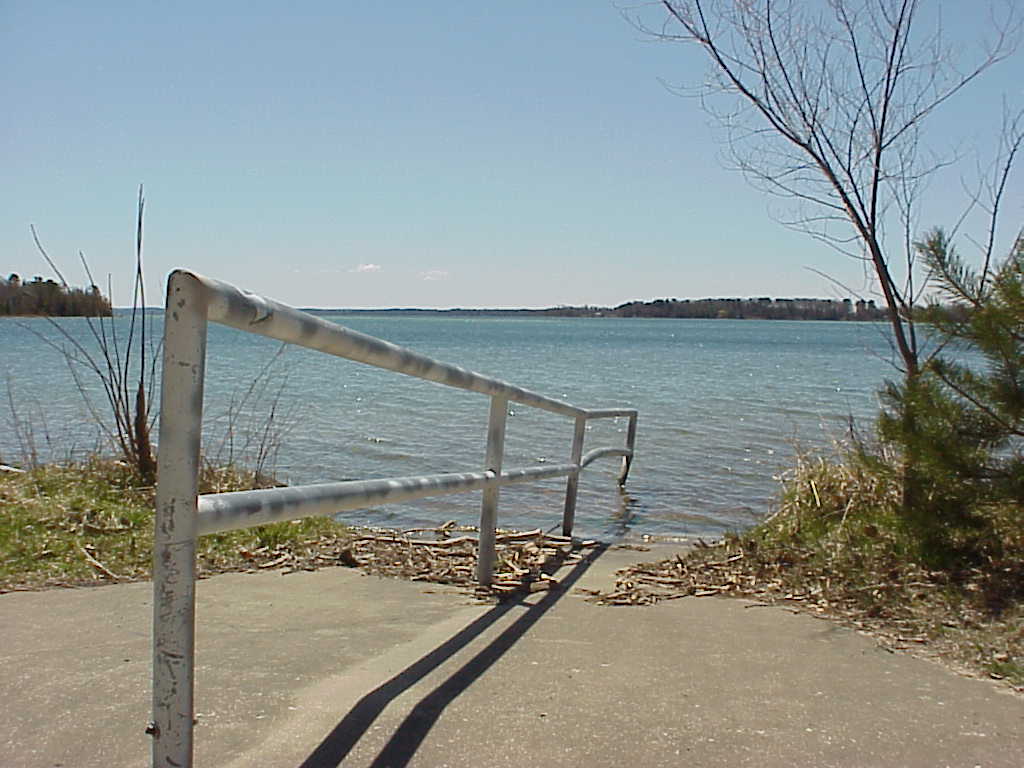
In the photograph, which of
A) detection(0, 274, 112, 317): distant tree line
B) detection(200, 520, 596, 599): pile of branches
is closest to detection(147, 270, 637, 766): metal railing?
detection(200, 520, 596, 599): pile of branches

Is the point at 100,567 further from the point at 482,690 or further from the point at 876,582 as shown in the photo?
the point at 876,582

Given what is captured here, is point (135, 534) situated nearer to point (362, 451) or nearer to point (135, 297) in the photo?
point (135, 297)

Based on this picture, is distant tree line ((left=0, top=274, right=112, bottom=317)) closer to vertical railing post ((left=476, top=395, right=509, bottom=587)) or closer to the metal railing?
vertical railing post ((left=476, top=395, right=509, bottom=587))

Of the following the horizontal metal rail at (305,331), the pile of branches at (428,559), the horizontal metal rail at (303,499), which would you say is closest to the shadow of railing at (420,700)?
the horizontal metal rail at (303,499)

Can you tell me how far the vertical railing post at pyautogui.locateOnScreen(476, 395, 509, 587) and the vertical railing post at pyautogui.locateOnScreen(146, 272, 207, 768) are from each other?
7.38ft

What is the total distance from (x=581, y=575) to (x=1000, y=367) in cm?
219

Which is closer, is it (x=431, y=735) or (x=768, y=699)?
(x=431, y=735)

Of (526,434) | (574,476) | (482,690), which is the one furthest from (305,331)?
(526,434)

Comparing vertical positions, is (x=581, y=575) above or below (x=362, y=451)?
above

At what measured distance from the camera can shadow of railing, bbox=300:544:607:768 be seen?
2.35m

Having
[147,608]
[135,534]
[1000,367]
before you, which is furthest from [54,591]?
[1000,367]

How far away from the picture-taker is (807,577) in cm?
469

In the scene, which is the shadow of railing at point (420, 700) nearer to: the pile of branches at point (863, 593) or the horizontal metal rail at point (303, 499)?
the horizontal metal rail at point (303, 499)

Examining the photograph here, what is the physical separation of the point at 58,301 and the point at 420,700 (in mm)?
7725
